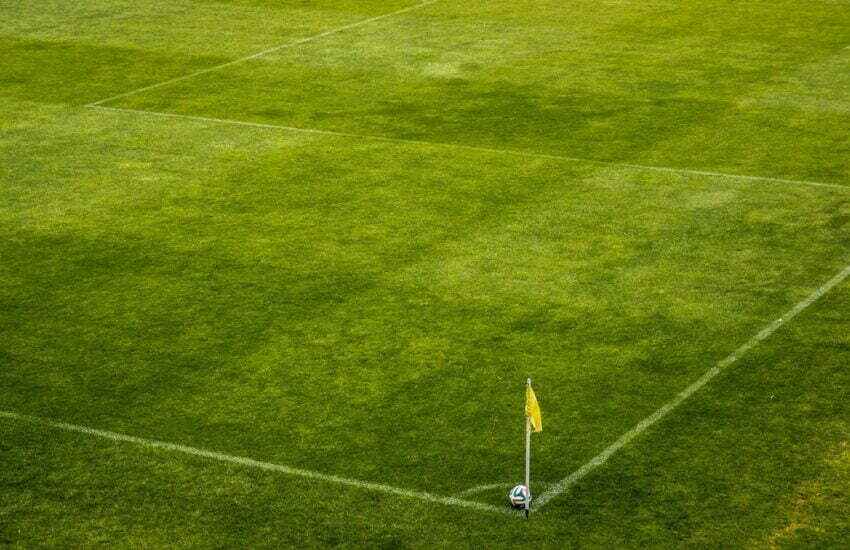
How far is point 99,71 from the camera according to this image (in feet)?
70.4

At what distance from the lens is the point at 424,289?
13.4m

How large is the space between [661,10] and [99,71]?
9.31m

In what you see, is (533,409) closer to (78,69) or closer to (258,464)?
(258,464)

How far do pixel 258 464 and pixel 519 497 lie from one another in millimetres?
1879

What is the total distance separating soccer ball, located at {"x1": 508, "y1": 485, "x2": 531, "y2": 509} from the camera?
9714mm

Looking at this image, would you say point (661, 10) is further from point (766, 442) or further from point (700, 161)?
point (766, 442)

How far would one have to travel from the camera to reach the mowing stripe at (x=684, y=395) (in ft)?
33.1

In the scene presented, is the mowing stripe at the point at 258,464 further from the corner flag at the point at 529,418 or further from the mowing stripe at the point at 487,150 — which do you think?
the mowing stripe at the point at 487,150

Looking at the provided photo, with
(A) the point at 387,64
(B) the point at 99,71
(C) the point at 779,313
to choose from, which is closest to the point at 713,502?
(C) the point at 779,313

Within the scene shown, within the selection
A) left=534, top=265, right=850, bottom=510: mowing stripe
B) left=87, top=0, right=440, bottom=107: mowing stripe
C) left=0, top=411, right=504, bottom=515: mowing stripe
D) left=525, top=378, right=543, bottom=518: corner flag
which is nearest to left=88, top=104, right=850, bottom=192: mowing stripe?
left=87, top=0, right=440, bottom=107: mowing stripe

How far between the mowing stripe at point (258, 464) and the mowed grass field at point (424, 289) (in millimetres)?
30

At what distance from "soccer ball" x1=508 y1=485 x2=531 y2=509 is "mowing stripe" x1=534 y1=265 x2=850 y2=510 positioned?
13cm

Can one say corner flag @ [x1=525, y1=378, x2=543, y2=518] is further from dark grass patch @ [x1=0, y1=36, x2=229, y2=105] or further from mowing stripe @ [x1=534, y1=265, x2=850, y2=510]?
dark grass patch @ [x1=0, y1=36, x2=229, y2=105]

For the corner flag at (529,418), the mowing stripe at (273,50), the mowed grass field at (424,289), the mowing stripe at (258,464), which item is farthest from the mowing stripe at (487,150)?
the mowing stripe at (258,464)
